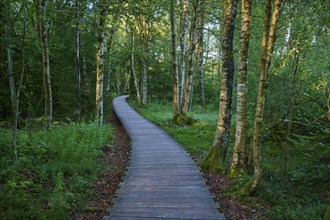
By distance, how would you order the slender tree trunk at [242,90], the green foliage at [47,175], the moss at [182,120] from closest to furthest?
the green foliage at [47,175] → the slender tree trunk at [242,90] → the moss at [182,120]

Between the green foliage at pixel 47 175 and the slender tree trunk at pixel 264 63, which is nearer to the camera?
the green foliage at pixel 47 175

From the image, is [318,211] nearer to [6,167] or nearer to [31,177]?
[31,177]

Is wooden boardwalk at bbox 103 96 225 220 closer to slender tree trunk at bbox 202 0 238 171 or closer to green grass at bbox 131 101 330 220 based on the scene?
slender tree trunk at bbox 202 0 238 171

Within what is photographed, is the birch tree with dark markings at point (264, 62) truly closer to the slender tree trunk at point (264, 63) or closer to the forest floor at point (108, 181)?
the slender tree trunk at point (264, 63)

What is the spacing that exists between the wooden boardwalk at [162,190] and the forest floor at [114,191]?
0.25m

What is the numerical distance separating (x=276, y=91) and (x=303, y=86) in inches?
44.9

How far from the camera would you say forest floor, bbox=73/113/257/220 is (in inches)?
243

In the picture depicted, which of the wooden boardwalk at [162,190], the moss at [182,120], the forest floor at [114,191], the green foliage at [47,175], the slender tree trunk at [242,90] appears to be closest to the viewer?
the green foliage at [47,175]

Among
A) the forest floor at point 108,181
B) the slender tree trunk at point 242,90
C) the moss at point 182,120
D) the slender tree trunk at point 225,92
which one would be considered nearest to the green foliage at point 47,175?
the forest floor at point 108,181

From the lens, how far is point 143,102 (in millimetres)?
30953

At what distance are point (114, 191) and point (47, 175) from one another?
1848mm

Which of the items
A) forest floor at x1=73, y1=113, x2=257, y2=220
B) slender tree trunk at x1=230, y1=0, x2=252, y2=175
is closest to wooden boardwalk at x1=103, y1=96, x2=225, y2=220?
forest floor at x1=73, y1=113, x2=257, y2=220

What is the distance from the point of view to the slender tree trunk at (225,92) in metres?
8.53

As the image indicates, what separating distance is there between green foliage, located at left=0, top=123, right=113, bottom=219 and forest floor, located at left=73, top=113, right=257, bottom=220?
0.26m
